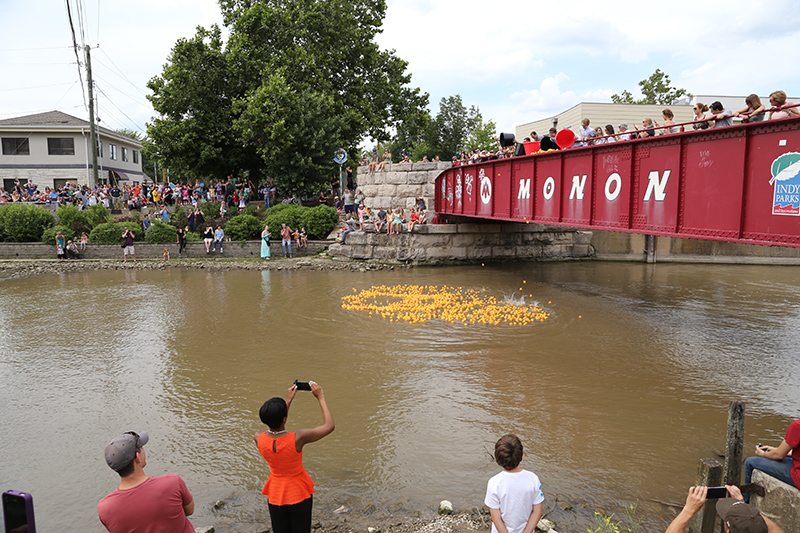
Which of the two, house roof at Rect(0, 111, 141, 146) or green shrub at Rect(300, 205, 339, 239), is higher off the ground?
house roof at Rect(0, 111, 141, 146)

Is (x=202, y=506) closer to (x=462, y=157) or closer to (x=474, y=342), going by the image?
(x=474, y=342)

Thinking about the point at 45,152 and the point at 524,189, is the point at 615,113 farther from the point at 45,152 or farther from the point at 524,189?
the point at 45,152

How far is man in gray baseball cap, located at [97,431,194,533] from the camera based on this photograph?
3321mm

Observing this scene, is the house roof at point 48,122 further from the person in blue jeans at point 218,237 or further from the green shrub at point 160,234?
the person in blue jeans at point 218,237

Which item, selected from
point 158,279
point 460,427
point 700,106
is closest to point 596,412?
A: point 460,427

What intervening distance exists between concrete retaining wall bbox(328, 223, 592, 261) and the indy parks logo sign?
17755mm

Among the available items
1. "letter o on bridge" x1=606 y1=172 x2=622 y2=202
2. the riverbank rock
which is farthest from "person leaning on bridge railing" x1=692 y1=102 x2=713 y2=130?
the riverbank rock

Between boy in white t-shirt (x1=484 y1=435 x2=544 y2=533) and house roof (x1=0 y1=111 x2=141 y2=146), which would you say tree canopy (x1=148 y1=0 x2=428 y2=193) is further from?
boy in white t-shirt (x1=484 y1=435 x2=544 y2=533)

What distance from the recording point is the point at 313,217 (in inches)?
1133

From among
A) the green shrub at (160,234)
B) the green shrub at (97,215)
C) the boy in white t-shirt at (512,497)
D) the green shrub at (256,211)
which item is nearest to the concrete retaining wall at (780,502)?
the boy in white t-shirt at (512,497)

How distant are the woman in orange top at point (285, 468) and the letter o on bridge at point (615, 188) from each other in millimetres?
11328

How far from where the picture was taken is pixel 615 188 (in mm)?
13344

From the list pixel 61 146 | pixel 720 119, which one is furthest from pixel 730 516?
pixel 61 146

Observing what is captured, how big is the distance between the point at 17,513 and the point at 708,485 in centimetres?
552
